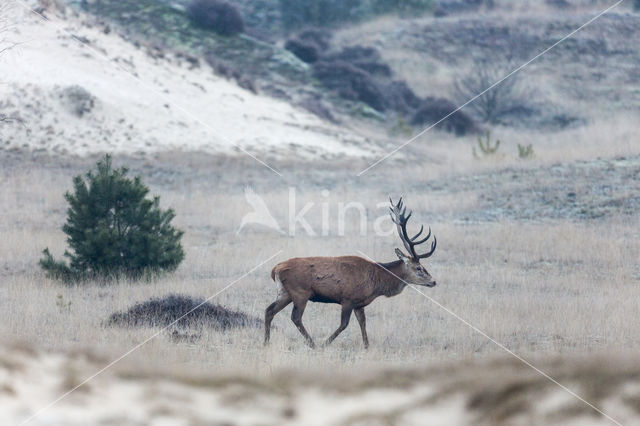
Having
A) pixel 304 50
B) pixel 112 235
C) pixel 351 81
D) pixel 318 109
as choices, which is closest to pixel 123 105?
pixel 318 109

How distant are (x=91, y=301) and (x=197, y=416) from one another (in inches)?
245

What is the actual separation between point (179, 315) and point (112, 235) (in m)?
3.71

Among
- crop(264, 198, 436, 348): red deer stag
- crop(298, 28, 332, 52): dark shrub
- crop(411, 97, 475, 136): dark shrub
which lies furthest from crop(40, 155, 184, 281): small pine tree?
crop(298, 28, 332, 52): dark shrub

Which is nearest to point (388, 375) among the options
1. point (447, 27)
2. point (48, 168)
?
point (48, 168)

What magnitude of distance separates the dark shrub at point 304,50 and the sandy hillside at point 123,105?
33.3ft

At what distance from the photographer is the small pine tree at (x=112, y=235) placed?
14312 millimetres

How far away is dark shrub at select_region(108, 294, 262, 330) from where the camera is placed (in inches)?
434

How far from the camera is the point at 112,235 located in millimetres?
14531

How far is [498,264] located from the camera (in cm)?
1617

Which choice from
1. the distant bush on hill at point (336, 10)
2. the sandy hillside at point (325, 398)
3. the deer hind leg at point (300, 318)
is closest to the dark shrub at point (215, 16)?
the distant bush on hill at point (336, 10)

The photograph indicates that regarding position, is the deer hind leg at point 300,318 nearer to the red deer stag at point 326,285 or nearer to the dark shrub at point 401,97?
the red deer stag at point 326,285

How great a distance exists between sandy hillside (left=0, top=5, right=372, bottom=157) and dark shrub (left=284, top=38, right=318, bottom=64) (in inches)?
399

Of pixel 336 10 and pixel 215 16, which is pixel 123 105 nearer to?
pixel 215 16

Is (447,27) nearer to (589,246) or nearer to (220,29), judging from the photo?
(220,29)
